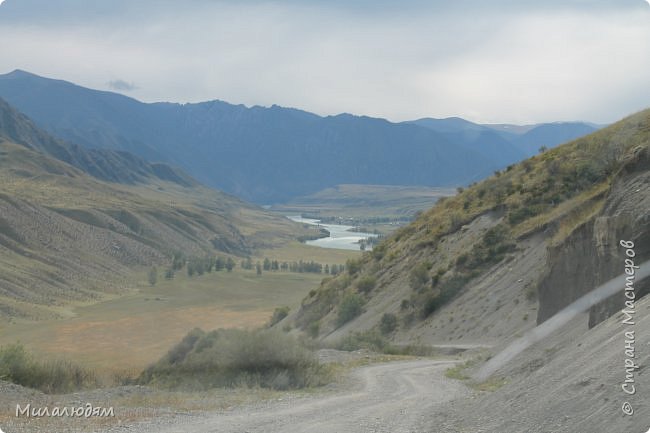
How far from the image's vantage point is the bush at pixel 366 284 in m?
38.2

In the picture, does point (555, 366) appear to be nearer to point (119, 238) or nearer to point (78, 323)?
point (78, 323)

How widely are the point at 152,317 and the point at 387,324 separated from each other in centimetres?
3793

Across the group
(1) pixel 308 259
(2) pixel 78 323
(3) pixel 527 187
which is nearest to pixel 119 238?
(1) pixel 308 259

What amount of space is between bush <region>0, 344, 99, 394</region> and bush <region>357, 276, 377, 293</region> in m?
20.8

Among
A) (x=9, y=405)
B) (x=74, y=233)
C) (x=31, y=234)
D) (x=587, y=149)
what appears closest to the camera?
(x=9, y=405)

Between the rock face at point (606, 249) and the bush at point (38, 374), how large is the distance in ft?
42.4

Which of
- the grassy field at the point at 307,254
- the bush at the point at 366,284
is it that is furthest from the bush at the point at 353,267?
the grassy field at the point at 307,254

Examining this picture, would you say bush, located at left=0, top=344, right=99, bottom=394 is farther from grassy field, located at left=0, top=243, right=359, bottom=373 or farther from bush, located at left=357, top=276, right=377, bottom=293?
bush, located at left=357, top=276, right=377, bottom=293

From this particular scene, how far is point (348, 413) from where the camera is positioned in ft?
39.4

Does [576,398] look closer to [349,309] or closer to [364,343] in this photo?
[364,343]

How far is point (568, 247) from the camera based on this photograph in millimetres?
19234

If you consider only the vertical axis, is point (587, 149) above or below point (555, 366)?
above

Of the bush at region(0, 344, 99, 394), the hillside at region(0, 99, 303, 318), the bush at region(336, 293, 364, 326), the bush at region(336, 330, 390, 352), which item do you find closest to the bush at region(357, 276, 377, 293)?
the bush at region(336, 293, 364, 326)

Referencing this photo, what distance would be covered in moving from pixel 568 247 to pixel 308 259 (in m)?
136
